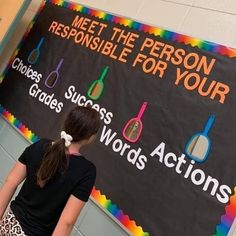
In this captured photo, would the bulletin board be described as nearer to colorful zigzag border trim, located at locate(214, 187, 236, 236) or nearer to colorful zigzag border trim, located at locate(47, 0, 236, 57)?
colorful zigzag border trim, located at locate(47, 0, 236, 57)

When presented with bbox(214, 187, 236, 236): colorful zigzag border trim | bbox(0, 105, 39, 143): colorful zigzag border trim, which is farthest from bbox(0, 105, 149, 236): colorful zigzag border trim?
bbox(0, 105, 39, 143): colorful zigzag border trim

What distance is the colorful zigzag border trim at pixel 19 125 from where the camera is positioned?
7.22 feet

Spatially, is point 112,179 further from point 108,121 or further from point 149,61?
point 149,61

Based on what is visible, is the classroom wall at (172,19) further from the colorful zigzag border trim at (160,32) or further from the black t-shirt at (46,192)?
the black t-shirt at (46,192)

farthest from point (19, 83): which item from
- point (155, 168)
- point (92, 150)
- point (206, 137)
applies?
point (206, 137)

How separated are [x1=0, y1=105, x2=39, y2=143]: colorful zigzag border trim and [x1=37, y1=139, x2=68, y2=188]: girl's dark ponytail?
0.92 meters

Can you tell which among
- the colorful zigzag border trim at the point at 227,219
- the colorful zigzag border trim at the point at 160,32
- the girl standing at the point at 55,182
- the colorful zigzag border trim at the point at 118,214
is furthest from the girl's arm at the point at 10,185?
the colorful zigzag border trim at the point at 160,32

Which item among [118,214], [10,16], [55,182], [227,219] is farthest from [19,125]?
[227,219]

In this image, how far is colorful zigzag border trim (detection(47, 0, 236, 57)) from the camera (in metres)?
1.54

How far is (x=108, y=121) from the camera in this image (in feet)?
6.00

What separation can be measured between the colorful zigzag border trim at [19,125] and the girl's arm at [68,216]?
0.97m

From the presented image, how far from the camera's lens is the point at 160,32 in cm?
179

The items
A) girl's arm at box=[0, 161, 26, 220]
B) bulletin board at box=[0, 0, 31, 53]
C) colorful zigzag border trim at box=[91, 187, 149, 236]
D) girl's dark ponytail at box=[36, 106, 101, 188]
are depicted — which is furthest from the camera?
bulletin board at box=[0, 0, 31, 53]

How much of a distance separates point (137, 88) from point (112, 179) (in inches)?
17.3
